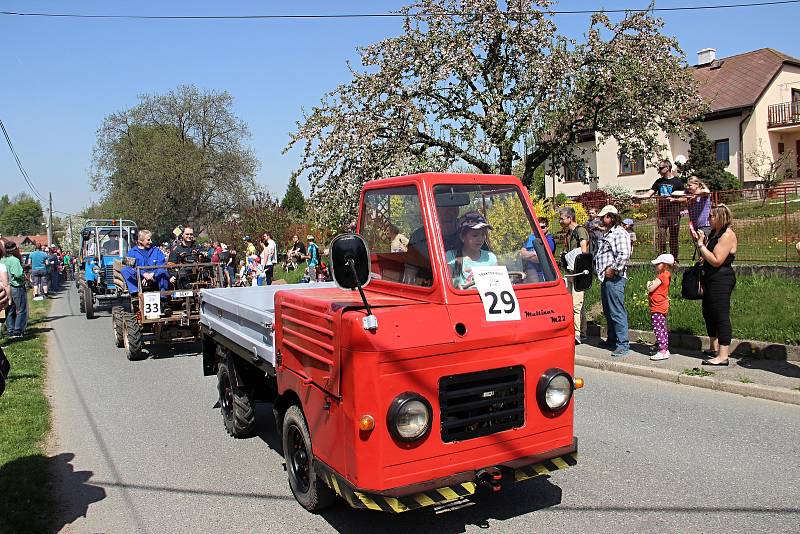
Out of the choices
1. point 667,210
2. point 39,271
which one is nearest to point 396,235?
point 667,210

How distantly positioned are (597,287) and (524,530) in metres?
9.59

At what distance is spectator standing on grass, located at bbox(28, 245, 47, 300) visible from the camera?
25438 mm

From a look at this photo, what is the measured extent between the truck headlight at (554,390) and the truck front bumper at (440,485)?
1.01ft

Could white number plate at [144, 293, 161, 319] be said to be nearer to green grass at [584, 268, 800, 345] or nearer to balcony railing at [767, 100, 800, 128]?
green grass at [584, 268, 800, 345]

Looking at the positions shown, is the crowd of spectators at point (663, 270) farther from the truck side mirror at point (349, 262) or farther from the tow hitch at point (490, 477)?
the truck side mirror at point (349, 262)

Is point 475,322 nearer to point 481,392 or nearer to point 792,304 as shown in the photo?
point 481,392

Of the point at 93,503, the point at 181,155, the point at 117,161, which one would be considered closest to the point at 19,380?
A: the point at 93,503

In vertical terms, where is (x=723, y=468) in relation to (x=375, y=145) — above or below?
below

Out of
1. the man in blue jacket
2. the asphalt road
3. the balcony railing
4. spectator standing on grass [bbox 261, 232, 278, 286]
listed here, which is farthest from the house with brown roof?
the asphalt road

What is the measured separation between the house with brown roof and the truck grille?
2988 centimetres

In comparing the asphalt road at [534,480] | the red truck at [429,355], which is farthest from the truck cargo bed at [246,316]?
the asphalt road at [534,480]

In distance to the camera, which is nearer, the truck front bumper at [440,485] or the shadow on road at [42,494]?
the truck front bumper at [440,485]

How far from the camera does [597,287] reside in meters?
13.3

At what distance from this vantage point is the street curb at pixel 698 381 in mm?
7227
